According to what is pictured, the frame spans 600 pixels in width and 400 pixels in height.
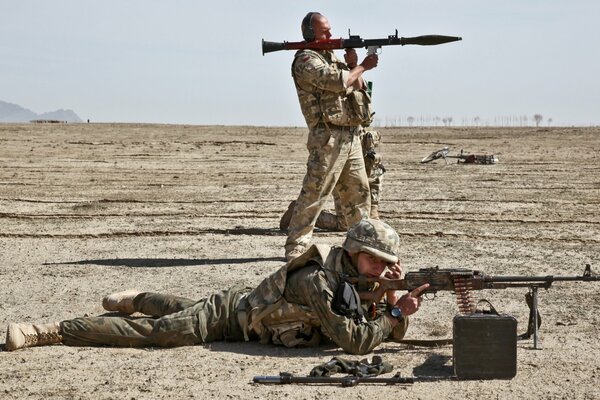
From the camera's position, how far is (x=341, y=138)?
30.8 feet

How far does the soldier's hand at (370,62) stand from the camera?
938 cm

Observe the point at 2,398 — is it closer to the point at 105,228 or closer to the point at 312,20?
the point at 312,20

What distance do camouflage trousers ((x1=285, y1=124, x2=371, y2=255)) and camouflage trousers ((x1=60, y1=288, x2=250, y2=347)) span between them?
2316 mm

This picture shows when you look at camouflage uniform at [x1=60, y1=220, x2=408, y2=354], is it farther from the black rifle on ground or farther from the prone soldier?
the black rifle on ground

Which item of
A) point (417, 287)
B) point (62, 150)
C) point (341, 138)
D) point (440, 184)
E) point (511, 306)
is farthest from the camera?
point (62, 150)

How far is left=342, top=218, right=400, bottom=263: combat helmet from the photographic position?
20.7 ft

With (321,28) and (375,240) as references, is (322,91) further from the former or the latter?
(375,240)

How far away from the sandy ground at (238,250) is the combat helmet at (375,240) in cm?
74

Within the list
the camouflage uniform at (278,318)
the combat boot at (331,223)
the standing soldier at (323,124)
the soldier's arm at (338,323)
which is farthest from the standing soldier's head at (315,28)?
the soldier's arm at (338,323)

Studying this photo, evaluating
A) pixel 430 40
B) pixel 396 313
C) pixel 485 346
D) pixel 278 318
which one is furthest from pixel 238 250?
pixel 485 346

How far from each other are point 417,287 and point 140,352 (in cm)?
188

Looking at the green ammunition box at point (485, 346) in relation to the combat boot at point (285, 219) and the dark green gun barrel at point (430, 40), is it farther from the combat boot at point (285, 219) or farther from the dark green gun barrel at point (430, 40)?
the combat boot at point (285, 219)

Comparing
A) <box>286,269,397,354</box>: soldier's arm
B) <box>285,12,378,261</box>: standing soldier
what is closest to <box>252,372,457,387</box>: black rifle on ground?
<box>286,269,397,354</box>: soldier's arm

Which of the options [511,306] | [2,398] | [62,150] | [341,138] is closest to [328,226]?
[341,138]
